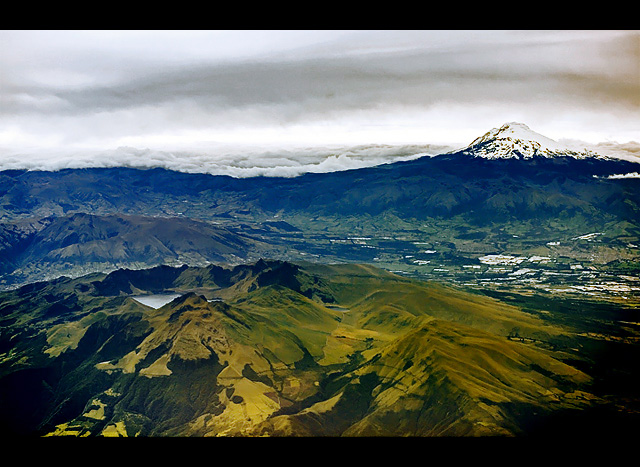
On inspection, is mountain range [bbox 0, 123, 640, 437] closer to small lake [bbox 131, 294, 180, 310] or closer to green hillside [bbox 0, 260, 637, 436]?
green hillside [bbox 0, 260, 637, 436]

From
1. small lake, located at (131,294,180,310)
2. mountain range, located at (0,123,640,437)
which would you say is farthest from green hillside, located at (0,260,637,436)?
small lake, located at (131,294,180,310)

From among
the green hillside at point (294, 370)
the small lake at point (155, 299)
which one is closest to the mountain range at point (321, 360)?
the green hillside at point (294, 370)

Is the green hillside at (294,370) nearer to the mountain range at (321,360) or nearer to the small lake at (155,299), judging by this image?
the mountain range at (321,360)

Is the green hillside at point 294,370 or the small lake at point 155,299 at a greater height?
the green hillside at point 294,370

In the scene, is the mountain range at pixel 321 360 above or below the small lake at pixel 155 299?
above

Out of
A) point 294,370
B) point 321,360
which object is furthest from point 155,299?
point 294,370

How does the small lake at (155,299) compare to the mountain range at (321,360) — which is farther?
the small lake at (155,299)

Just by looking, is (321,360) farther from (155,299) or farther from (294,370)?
(155,299)

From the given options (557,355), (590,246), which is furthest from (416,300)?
(590,246)

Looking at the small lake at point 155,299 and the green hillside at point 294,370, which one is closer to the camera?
the green hillside at point 294,370
